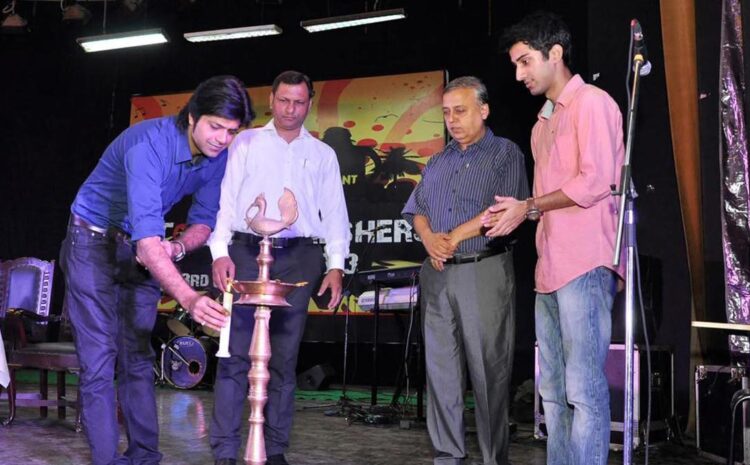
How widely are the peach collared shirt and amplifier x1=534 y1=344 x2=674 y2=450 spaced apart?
68.2 inches

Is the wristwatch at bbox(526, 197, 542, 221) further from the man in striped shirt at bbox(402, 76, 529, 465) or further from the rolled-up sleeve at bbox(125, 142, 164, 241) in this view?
the rolled-up sleeve at bbox(125, 142, 164, 241)

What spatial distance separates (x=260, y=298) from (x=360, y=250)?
5899 millimetres

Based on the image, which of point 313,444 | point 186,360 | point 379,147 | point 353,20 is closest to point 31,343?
point 186,360

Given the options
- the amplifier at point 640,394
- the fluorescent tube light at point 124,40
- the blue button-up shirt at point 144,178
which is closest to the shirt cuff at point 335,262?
the blue button-up shirt at point 144,178

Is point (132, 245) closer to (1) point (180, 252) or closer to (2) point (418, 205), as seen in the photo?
(1) point (180, 252)

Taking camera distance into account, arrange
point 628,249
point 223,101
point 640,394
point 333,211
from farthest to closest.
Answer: point 640,394, point 333,211, point 223,101, point 628,249

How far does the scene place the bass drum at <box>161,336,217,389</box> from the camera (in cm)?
734

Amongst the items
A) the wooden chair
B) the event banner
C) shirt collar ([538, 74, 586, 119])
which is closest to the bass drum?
the event banner

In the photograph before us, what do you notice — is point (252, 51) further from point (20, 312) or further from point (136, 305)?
point (136, 305)

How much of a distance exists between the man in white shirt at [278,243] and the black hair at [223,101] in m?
0.67

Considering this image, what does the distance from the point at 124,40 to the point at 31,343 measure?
4.37 m

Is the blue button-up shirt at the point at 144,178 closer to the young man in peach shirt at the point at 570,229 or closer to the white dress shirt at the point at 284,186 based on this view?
the white dress shirt at the point at 284,186

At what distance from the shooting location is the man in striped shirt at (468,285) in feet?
9.96

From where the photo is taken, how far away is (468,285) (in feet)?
10.0
